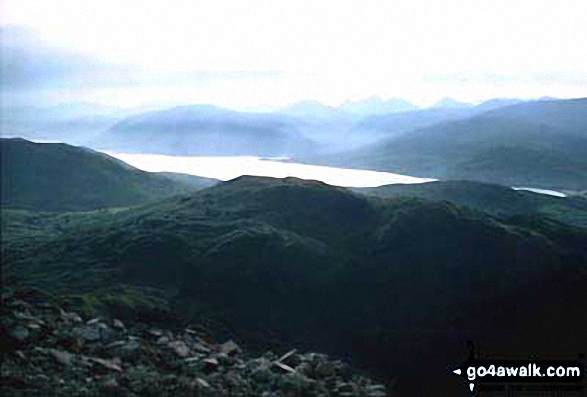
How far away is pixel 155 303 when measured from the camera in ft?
316

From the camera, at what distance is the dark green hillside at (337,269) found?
306ft

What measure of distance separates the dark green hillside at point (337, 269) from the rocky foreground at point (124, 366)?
74.0ft

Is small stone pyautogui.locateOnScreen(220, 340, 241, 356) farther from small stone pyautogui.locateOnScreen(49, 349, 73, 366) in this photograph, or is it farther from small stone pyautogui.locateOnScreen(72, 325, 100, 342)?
small stone pyautogui.locateOnScreen(49, 349, 73, 366)

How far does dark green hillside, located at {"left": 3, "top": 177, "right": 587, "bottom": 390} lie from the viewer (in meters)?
93.2

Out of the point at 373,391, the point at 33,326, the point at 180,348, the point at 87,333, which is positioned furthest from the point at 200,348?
the point at 373,391

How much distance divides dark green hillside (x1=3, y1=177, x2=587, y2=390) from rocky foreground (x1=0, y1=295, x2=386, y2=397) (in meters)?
22.5

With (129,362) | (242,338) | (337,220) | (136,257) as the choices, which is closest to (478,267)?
(337,220)

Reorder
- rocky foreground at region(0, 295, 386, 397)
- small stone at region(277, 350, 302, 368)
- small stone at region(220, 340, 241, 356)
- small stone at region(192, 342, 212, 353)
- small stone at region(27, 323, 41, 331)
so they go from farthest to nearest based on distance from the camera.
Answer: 1. small stone at region(220, 340, 241, 356)
2. small stone at region(192, 342, 212, 353)
3. small stone at region(277, 350, 302, 368)
4. small stone at region(27, 323, 41, 331)
5. rocky foreground at region(0, 295, 386, 397)

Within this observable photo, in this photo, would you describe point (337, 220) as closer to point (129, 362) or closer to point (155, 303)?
point (155, 303)

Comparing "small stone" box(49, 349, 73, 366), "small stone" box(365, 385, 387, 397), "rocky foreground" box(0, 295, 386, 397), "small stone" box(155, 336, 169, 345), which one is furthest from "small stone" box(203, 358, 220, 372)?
"small stone" box(365, 385, 387, 397)

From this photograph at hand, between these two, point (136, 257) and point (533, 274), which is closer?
point (533, 274)

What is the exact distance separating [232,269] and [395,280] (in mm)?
26143

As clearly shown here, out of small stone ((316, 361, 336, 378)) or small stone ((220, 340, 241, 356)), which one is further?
small stone ((220, 340, 241, 356))

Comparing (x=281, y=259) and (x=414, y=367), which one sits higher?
(x=281, y=259)
